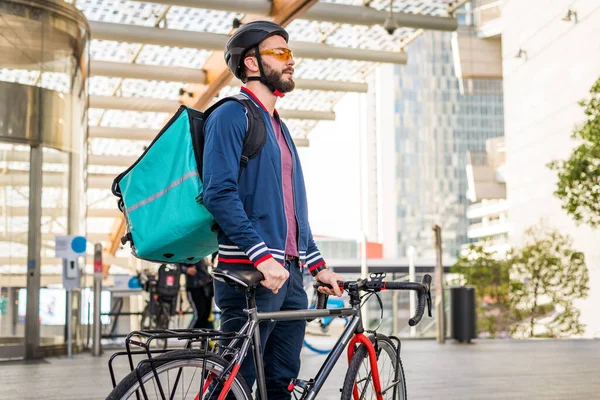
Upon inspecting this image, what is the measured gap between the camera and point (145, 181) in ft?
9.96

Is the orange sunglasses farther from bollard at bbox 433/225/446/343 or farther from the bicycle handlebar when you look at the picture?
bollard at bbox 433/225/446/343

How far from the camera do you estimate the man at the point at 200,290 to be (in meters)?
11.2

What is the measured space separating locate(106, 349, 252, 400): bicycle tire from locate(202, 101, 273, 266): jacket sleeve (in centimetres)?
35

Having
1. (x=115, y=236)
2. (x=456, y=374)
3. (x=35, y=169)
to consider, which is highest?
(x=115, y=236)

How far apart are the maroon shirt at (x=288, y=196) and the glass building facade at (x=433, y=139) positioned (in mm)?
114808

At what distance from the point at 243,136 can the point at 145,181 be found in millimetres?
360

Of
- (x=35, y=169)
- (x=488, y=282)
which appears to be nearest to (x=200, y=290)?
(x=35, y=169)

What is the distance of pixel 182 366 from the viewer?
2701 mm

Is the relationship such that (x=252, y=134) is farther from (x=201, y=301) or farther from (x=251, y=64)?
(x=201, y=301)

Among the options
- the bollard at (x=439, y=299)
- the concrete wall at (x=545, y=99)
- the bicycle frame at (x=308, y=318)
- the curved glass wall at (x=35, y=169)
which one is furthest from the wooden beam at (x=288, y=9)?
the concrete wall at (x=545, y=99)

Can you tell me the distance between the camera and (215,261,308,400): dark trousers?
3.06 m

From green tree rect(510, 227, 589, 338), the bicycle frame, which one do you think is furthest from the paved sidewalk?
green tree rect(510, 227, 589, 338)

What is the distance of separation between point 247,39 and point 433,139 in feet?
395

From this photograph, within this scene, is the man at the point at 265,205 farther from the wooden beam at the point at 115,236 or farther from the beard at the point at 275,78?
the wooden beam at the point at 115,236
